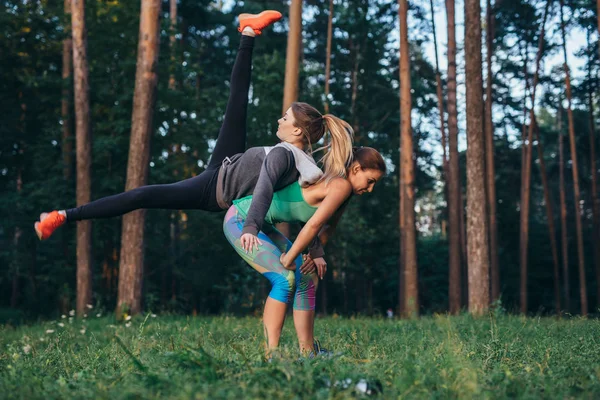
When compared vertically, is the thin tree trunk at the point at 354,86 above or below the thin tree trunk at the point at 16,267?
above

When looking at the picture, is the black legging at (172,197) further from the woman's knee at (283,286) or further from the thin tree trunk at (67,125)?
the thin tree trunk at (67,125)

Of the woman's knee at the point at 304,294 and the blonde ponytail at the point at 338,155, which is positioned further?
the woman's knee at the point at 304,294

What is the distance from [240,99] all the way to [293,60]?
689 cm

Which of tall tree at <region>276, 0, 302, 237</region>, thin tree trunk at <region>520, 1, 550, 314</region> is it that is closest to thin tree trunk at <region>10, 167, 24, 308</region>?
tall tree at <region>276, 0, 302, 237</region>

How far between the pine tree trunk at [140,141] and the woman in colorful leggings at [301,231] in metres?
7.45

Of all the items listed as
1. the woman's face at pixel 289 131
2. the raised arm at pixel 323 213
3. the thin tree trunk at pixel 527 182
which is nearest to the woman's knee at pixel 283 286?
the raised arm at pixel 323 213

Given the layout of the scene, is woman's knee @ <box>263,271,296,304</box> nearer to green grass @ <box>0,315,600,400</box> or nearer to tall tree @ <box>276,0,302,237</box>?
green grass @ <box>0,315,600,400</box>

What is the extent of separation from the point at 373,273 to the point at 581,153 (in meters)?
10.9

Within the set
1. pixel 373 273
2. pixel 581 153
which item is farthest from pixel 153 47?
pixel 581 153

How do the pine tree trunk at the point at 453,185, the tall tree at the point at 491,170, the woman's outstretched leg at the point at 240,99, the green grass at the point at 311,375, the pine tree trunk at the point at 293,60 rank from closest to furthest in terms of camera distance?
the green grass at the point at 311,375 → the woman's outstretched leg at the point at 240,99 → the pine tree trunk at the point at 293,60 → the tall tree at the point at 491,170 → the pine tree trunk at the point at 453,185

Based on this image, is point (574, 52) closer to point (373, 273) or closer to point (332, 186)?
point (373, 273)

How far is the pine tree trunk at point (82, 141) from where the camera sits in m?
14.4

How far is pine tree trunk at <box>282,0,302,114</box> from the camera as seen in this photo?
1215 cm

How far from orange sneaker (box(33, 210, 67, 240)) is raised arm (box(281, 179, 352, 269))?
72.7 inches
